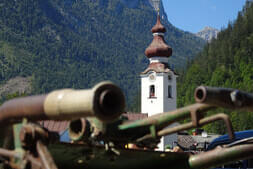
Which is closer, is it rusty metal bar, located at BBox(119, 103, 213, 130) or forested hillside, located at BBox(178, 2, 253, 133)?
rusty metal bar, located at BBox(119, 103, 213, 130)

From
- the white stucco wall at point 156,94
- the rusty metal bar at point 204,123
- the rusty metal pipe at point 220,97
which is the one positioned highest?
the white stucco wall at point 156,94

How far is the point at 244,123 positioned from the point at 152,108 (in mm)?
22813

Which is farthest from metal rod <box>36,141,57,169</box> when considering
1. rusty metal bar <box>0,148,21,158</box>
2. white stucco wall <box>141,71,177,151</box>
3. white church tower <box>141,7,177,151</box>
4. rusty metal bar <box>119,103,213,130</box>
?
white stucco wall <box>141,71,177,151</box>

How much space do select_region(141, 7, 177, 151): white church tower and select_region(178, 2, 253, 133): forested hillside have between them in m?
37.0

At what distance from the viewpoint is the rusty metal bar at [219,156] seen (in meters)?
3.58

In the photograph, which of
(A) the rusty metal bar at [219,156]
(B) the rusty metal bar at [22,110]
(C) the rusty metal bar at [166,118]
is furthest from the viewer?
(A) the rusty metal bar at [219,156]

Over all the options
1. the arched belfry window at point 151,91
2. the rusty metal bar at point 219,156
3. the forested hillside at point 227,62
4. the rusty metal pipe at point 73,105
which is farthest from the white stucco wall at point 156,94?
the rusty metal pipe at point 73,105

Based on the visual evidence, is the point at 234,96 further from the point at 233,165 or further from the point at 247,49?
the point at 247,49

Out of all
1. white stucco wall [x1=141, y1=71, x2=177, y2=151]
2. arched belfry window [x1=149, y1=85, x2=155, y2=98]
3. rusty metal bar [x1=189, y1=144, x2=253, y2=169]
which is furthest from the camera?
arched belfry window [x1=149, y1=85, x2=155, y2=98]

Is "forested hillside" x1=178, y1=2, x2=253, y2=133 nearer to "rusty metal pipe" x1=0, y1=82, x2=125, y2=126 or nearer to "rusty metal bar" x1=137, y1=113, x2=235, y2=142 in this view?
"rusty metal bar" x1=137, y1=113, x2=235, y2=142

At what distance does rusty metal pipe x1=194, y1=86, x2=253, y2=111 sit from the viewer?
8.68 ft

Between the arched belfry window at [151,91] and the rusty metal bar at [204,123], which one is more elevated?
the arched belfry window at [151,91]

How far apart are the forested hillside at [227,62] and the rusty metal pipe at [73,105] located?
109 metres

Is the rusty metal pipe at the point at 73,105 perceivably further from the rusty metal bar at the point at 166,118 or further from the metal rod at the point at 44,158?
the rusty metal bar at the point at 166,118
